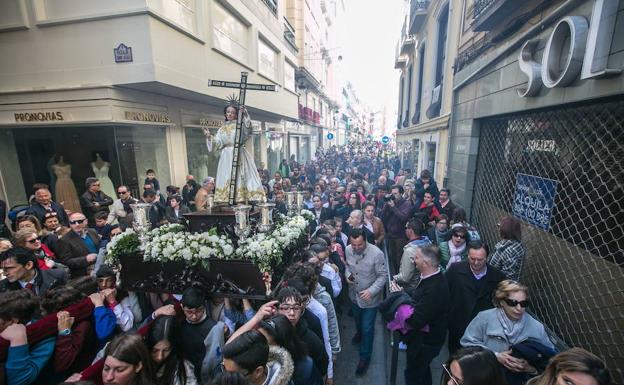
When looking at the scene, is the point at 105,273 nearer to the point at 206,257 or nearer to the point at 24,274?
the point at 24,274

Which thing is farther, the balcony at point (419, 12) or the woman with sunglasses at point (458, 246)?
the balcony at point (419, 12)

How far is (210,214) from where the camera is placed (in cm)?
420

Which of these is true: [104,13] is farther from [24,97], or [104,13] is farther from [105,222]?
[105,222]

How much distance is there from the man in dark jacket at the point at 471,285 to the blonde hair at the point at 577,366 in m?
1.52

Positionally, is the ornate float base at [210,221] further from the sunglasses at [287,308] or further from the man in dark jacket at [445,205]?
the man in dark jacket at [445,205]

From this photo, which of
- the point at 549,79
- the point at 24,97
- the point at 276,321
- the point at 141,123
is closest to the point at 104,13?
the point at 141,123

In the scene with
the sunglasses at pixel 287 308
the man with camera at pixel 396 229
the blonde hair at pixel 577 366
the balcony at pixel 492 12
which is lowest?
the man with camera at pixel 396 229

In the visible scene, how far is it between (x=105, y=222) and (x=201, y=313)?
375 centimetres

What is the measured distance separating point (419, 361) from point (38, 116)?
954 centimetres

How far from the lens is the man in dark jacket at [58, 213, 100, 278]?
4.07 meters

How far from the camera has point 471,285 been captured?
3.31 meters

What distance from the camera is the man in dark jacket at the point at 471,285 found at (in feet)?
10.7

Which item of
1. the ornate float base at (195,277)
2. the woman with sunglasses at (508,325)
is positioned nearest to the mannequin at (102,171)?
the ornate float base at (195,277)

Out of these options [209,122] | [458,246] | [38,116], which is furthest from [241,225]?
[209,122]
